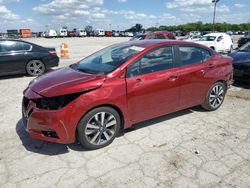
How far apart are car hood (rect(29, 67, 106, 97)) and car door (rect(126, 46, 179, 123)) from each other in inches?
22.1

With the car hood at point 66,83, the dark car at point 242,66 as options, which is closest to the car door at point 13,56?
the car hood at point 66,83

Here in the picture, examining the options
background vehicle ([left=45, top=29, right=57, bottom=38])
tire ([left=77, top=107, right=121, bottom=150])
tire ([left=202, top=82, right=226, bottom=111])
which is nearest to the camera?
tire ([left=77, top=107, right=121, bottom=150])

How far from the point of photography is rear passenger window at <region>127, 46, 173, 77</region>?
3.90 metres

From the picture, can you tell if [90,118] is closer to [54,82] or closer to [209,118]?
[54,82]

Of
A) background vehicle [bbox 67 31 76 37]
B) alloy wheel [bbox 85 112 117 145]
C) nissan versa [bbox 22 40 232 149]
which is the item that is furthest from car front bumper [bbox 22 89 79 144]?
background vehicle [bbox 67 31 76 37]

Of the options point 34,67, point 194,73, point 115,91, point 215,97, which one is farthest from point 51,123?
point 34,67

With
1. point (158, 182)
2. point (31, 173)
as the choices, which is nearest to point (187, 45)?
point (158, 182)

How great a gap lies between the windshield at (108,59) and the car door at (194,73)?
961mm

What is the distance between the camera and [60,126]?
3.36 meters

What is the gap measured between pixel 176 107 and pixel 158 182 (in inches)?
72.9

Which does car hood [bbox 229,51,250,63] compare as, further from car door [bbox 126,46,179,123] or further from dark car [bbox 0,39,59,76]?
dark car [bbox 0,39,59,76]

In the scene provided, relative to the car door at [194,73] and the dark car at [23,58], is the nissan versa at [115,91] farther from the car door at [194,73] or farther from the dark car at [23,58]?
the dark car at [23,58]

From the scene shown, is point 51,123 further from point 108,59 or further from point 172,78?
point 172,78

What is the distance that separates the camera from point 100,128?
367 centimetres
